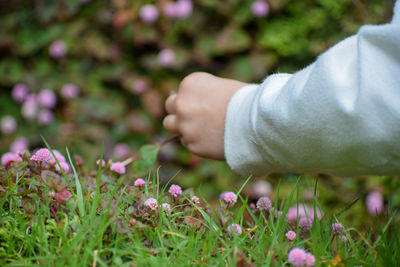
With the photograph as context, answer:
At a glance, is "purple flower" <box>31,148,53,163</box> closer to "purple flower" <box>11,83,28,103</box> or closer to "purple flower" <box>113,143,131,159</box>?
"purple flower" <box>113,143,131,159</box>

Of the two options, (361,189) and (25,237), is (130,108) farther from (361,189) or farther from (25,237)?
(25,237)

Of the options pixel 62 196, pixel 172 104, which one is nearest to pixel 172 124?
pixel 172 104

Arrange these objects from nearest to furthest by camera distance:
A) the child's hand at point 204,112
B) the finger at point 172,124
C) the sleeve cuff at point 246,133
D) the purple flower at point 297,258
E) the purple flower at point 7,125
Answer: the purple flower at point 297,258, the sleeve cuff at point 246,133, the child's hand at point 204,112, the finger at point 172,124, the purple flower at point 7,125

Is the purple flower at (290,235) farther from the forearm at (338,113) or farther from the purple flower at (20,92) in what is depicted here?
the purple flower at (20,92)

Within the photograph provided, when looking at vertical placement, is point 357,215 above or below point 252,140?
below

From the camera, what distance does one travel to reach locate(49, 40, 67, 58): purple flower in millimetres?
2569

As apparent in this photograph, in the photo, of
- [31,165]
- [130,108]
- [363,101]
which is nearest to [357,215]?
[130,108]

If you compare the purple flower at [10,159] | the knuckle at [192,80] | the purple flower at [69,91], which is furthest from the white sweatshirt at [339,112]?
the purple flower at [69,91]

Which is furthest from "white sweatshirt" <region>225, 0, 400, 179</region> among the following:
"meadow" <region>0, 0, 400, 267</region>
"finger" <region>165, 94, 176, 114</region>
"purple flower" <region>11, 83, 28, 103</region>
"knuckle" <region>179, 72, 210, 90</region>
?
"purple flower" <region>11, 83, 28, 103</region>

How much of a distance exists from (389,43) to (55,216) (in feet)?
2.31

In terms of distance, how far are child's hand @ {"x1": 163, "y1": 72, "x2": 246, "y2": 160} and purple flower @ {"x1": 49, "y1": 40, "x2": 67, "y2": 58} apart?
1436 millimetres

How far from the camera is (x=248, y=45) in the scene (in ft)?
7.92

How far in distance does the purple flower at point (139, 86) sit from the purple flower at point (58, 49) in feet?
1.44

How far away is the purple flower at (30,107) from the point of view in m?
2.62
